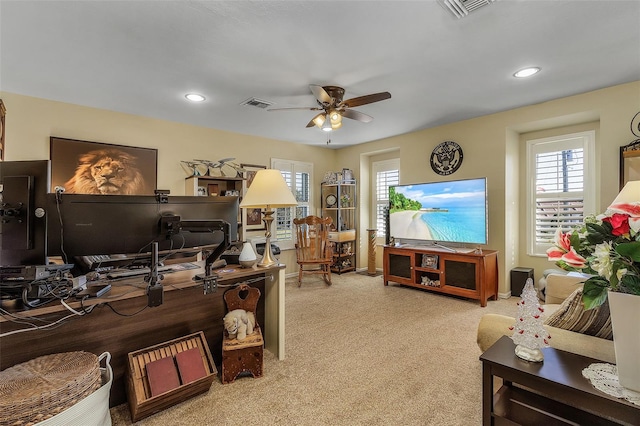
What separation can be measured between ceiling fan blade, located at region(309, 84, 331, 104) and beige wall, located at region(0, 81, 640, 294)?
2304 millimetres

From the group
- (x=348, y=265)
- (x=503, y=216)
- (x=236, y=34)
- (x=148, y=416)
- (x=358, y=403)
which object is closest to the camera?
(x=148, y=416)

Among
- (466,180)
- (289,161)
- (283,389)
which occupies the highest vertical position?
(289,161)

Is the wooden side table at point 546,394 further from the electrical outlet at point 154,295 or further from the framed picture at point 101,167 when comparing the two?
the framed picture at point 101,167

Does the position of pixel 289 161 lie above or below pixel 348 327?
above

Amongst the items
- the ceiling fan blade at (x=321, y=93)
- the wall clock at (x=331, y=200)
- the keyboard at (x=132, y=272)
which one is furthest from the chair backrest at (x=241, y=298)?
the wall clock at (x=331, y=200)

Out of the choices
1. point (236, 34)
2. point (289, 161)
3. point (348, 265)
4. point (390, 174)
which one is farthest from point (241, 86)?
point (348, 265)

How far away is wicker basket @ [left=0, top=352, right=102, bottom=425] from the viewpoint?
1.16 metres

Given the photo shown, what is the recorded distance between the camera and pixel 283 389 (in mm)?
1930

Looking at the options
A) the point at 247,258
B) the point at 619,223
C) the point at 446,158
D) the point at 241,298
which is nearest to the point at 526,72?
the point at 446,158

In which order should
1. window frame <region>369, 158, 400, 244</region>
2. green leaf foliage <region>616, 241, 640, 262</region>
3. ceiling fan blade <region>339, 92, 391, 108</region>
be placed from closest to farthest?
green leaf foliage <region>616, 241, 640, 262</region>, ceiling fan blade <region>339, 92, 391, 108</region>, window frame <region>369, 158, 400, 244</region>

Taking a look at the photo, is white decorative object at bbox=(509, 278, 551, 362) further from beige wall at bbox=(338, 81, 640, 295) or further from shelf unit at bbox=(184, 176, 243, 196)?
shelf unit at bbox=(184, 176, 243, 196)

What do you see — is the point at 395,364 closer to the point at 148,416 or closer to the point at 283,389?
the point at 283,389

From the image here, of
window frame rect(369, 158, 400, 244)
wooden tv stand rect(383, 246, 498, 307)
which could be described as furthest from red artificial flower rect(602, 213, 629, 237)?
window frame rect(369, 158, 400, 244)

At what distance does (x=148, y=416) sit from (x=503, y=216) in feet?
13.8
